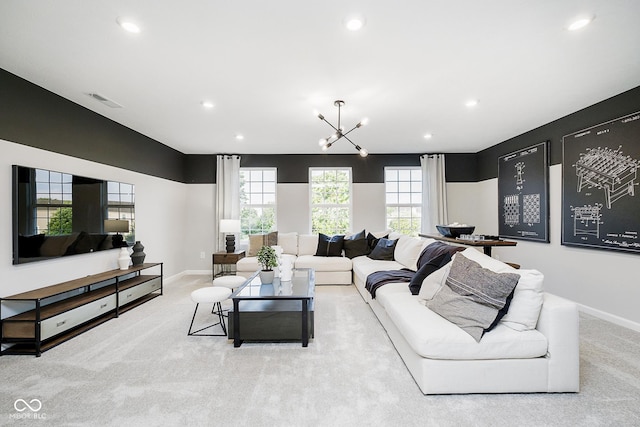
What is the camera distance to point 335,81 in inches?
115

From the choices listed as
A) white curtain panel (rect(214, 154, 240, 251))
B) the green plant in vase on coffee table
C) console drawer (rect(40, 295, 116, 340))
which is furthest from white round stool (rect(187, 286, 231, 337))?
white curtain panel (rect(214, 154, 240, 251))

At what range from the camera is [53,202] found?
3.06 metres

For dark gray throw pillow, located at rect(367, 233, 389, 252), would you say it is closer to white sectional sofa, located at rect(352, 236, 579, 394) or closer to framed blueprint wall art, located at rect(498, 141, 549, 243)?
framed blueprint wall art, located at rect(498, 141, 549, 243)

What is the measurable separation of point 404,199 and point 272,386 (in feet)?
16.4

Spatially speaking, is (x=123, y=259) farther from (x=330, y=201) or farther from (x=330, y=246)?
(x=330, y=201)

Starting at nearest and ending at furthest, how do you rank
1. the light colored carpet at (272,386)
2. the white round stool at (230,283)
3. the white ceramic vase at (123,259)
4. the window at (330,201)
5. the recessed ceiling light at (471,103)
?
the light colored carpet at (272,386) → the recessed ceiling light at (471,103) → the white round stool at (230,283) → the white ceramic vase at (123,259) → the window at (330,201)

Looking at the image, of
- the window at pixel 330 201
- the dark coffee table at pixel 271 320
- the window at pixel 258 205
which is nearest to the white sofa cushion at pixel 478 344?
the dark coffee table at pixel 271 320

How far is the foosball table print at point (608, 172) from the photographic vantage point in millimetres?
3182

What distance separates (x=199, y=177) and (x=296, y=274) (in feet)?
11.6

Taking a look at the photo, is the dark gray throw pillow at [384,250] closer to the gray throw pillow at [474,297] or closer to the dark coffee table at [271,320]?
the dark coffee table at [271,320]

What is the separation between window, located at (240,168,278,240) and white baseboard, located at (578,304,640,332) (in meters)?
5.20

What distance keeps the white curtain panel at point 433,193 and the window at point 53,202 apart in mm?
5757

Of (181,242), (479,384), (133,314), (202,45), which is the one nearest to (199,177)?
(181,242)

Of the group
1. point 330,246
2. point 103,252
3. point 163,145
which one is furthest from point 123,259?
point 330,246
